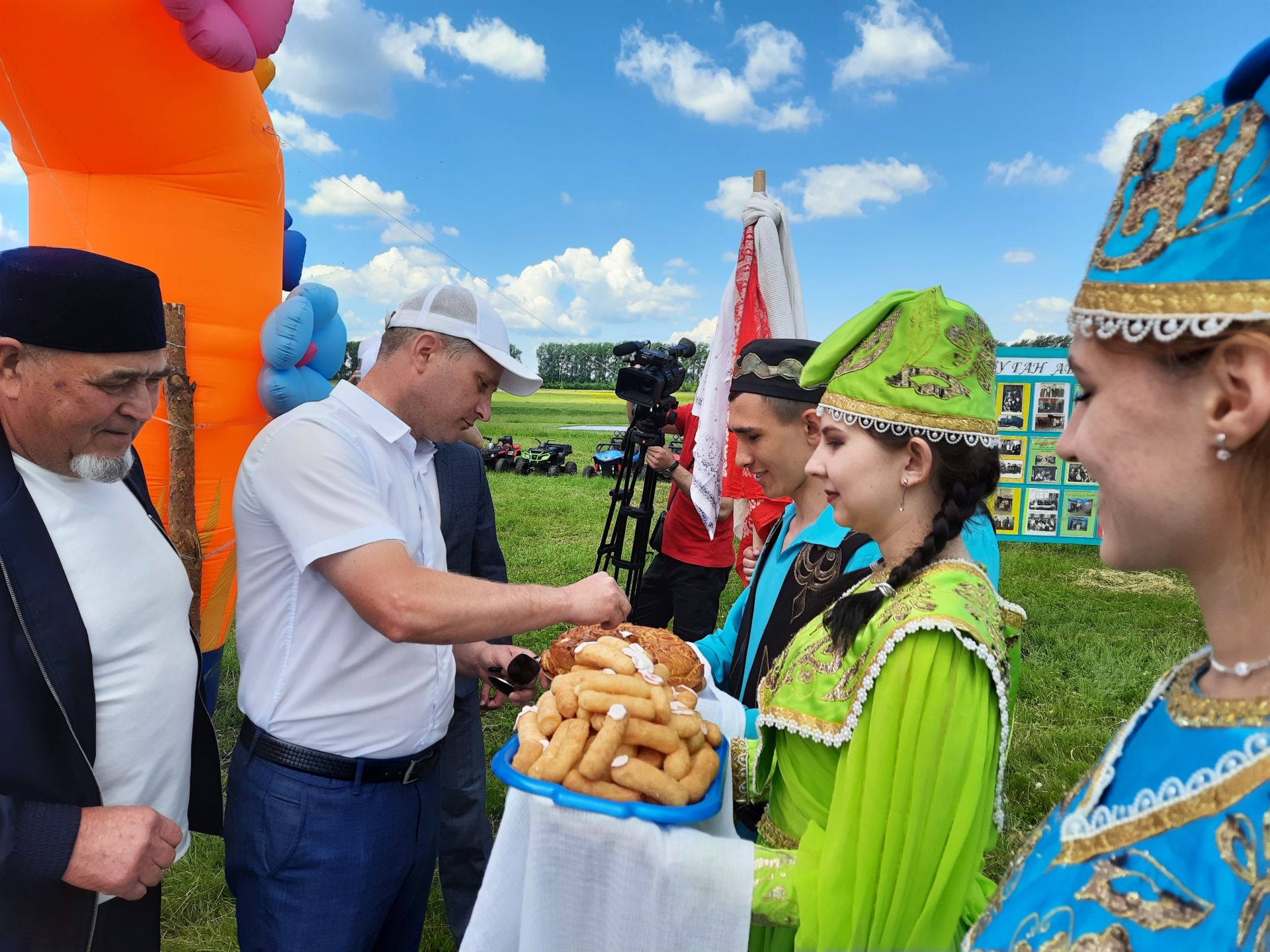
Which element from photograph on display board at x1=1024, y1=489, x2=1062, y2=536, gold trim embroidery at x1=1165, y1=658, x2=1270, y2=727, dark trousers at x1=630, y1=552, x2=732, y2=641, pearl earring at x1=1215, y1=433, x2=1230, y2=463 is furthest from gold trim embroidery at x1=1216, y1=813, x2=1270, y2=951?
photograph on display board at x1=1024, y1=489, x2=1062, y2=536

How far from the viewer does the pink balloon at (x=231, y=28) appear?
3328 millimetres

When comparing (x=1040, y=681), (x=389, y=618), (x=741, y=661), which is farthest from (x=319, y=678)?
(x=1040, y=681)

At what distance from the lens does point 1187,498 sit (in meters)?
0.76

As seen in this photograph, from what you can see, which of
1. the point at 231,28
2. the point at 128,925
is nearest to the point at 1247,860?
the point at 128,925

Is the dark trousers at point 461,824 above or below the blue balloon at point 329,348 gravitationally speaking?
below

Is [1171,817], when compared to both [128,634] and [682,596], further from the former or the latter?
[682,596]

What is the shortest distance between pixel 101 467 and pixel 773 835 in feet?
6.47

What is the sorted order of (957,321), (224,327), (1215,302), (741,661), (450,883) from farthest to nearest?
(224,327) → (450,883) → (741,661) → (957,321) → (1215,302)

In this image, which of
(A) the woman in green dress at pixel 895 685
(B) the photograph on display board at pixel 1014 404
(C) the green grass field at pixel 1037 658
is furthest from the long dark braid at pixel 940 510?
(B) the photograph on display board at pixel 1014 404

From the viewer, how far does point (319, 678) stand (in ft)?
6.61

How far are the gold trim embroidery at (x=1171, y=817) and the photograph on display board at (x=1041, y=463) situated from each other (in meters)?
10.9

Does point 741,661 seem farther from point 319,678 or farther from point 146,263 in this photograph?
point 146,263

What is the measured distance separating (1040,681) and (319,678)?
5.86m

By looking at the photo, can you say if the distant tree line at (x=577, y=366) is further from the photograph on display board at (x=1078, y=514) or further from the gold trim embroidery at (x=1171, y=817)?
the gold trim embroidery at (x=1171, y=817)
